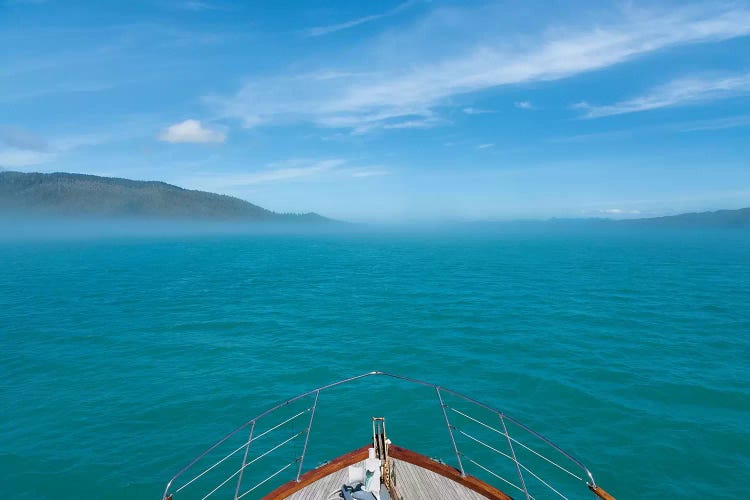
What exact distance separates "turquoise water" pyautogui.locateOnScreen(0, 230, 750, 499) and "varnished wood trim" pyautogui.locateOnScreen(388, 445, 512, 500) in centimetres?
643

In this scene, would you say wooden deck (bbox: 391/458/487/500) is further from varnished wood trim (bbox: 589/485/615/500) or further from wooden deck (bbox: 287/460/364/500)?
varnished wood trim (bbox: 589/485/615/500)

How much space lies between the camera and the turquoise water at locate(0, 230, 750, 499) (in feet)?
48.2

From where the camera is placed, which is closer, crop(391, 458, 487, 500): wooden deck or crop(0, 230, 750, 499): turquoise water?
crop(391, 458, 487, 500): wooden deck

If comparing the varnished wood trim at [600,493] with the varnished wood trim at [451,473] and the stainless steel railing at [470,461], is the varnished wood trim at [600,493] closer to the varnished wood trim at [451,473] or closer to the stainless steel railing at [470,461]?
the varnished wood trim at [451,473]

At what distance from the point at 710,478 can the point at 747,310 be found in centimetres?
3238

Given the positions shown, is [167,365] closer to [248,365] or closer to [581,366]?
[248,365]

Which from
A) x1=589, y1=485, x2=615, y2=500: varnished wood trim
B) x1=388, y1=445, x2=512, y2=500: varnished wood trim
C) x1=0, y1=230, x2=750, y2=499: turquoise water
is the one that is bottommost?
x1=0, y1=230, x2=750, y2=499: turquoise water

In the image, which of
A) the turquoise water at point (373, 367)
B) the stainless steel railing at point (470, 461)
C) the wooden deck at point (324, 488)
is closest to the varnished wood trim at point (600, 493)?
the stainless steel railing at point (470, 461)

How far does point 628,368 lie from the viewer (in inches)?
896

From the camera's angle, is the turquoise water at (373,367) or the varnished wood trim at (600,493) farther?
the turquoise water at (373,367)

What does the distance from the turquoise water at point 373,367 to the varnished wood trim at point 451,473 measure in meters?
6.43

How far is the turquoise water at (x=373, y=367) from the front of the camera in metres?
14.7

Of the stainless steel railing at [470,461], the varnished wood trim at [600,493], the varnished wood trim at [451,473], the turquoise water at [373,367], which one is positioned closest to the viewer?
the varnished wood trim at [600,493]

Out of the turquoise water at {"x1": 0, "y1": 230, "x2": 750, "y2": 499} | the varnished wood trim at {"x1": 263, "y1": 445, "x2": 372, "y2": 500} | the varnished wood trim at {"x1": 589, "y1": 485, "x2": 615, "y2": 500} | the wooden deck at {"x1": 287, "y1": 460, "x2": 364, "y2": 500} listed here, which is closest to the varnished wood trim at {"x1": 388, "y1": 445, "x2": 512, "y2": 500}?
the varnished wood trim at {"x1": 263, "y1": 445, "x2": 372, "y2": 500}
